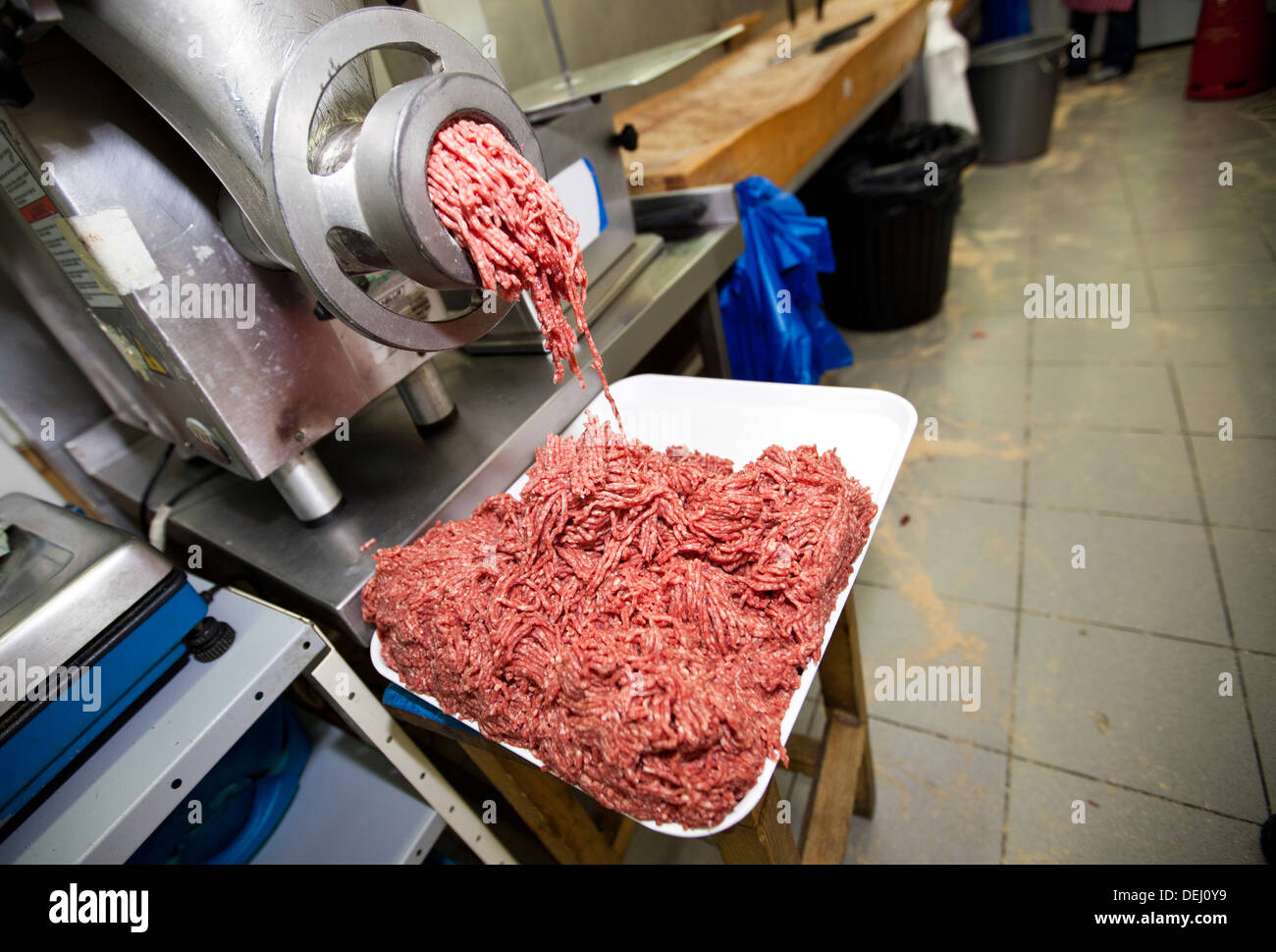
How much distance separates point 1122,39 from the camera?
587 centimetres

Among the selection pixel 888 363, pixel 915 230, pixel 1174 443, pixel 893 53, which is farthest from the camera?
pixel 893 53

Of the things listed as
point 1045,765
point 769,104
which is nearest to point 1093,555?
point 1045,765

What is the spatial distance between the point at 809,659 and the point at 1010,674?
4.79ft

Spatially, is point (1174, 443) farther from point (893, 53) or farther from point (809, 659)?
point (893, 53)

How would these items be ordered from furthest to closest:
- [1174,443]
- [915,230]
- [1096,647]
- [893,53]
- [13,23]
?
[893,53] < [915,230] < [1174,443] < [1096,647] < [13,23]

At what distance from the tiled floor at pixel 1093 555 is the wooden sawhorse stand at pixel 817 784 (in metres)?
0.19

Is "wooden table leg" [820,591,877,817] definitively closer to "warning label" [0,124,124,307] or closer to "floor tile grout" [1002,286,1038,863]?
"floor tile grout" [1002,286,1038,863]

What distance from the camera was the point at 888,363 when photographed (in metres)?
3.41

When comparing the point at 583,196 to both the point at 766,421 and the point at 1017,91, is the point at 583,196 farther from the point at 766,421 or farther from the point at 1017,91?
the point at 1017,91

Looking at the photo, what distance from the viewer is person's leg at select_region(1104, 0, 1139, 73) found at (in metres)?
5.79

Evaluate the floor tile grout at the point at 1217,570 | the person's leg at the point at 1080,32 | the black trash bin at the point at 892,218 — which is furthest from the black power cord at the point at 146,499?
the person's leg at the point at 1080,32

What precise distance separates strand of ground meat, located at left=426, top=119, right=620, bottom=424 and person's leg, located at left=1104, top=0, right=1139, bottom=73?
7.76 m

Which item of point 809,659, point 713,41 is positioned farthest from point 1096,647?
point 713,41

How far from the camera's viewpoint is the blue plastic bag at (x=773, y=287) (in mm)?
2258
